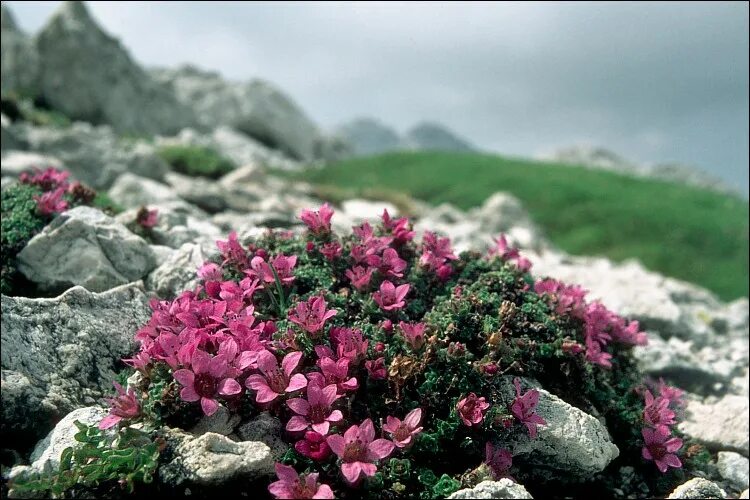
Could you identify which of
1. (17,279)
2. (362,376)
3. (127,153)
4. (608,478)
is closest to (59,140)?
(127,153)

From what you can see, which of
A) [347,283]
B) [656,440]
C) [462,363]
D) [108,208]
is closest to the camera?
[462,363]

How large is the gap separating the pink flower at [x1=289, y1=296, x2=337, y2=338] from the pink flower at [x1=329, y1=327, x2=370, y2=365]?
0.15 metres

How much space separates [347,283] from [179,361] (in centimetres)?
173

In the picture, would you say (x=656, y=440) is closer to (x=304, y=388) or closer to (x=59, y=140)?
(x=304, y=388)

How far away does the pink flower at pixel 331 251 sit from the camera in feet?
17.7

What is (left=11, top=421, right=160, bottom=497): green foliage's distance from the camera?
357 cm

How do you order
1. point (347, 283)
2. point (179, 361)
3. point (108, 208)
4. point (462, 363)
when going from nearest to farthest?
point (179, 361) < point (462, 363) < point (347, 283) < point (108, 208)

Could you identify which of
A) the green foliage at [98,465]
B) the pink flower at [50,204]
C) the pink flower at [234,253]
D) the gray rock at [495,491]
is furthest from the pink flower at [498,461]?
the pink flower at [50,204]

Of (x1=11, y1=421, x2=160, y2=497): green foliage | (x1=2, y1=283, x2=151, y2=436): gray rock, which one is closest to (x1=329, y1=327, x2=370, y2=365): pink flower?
(x1=11, y1=421, x2=160, y2=497): green foliage

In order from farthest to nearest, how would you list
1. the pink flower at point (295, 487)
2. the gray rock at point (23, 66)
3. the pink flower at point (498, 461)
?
1. the gray rock at point (23, 66)
2. the pink flower at point (498, 461)
3. the pink flower at point (295, 487)

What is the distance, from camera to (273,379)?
4.06 m

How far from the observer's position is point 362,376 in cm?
446

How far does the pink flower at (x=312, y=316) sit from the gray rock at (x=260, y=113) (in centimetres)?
3530

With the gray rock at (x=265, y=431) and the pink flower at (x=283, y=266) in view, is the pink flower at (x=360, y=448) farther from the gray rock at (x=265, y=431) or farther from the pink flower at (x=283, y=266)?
the pink flower at (x=283, y=266)
